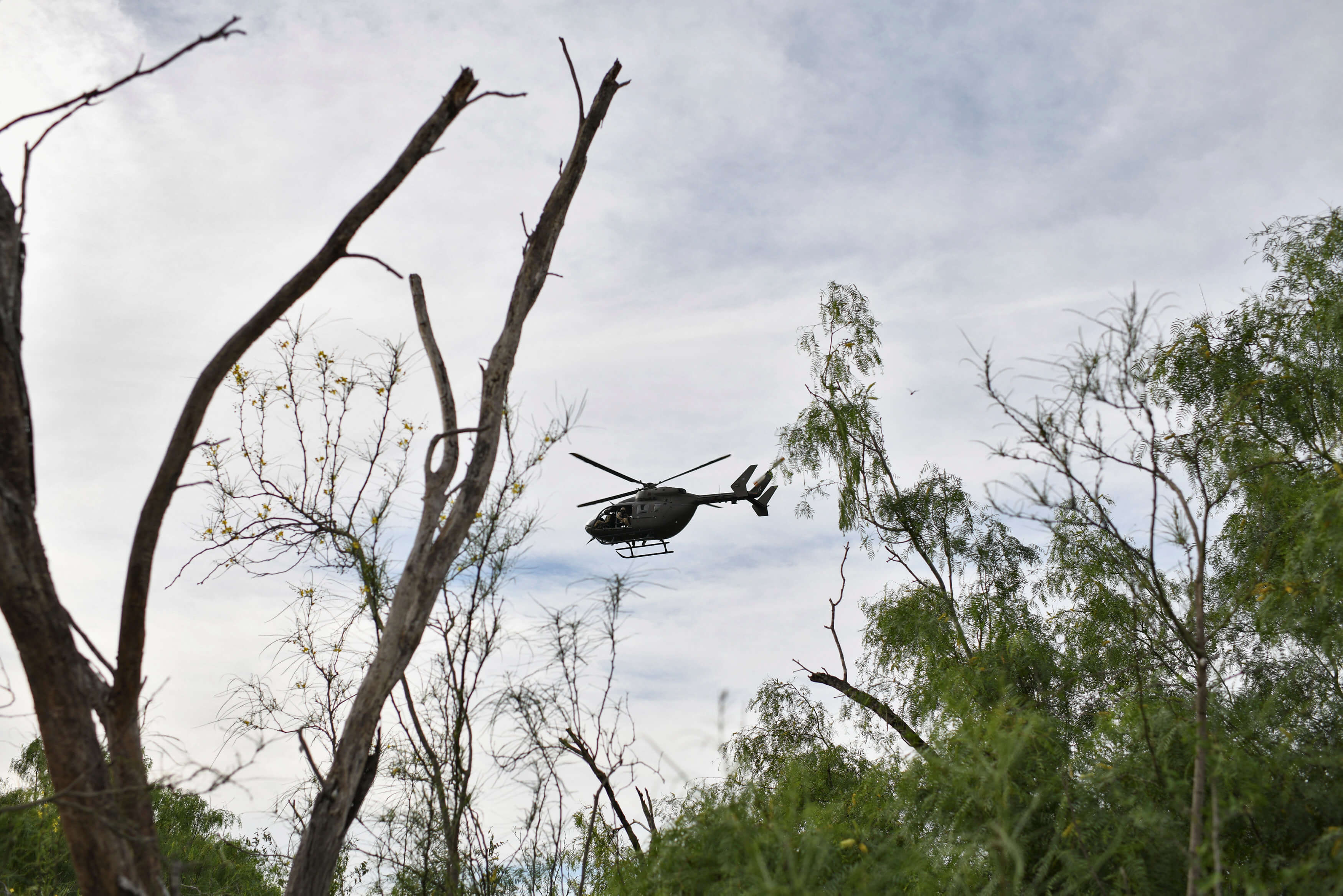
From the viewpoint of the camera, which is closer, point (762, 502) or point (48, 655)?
point (48, 655)

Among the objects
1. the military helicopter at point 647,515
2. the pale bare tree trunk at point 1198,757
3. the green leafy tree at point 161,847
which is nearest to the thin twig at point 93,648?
the green leafy tree at point 161,847

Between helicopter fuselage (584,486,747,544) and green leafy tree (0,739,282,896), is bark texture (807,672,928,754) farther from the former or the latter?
green leafy tree (0,739,282,896)

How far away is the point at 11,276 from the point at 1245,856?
4520 millimetres

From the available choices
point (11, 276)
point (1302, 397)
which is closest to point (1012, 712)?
point (11, 276)

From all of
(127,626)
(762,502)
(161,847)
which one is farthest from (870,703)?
(127,626)

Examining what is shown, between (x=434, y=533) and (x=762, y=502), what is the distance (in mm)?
7986

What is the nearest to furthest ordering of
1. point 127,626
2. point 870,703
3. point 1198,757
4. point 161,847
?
1. point 1198,757
2. point 127,626
3. point 161,847
4. point 870,703

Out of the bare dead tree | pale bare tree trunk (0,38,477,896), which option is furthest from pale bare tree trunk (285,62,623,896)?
pale bare tree trunk (0,38,477,896)

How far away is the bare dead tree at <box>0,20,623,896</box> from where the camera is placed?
2.44 metres

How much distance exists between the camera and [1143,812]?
2711 mm

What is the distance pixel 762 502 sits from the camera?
1143cm

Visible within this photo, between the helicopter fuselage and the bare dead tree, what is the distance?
250 inches

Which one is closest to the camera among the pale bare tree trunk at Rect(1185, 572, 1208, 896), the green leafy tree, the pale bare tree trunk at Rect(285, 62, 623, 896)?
the pale bare tree trunk at Rect(1185, 572, 1208, 896)

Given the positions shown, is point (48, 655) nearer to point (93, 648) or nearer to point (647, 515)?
point (93, 648)
